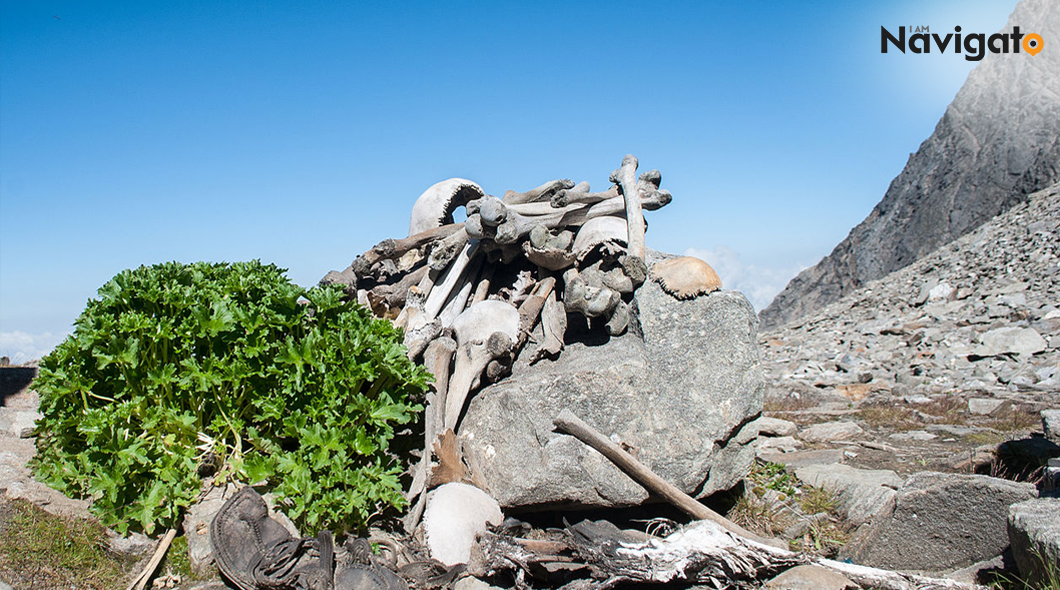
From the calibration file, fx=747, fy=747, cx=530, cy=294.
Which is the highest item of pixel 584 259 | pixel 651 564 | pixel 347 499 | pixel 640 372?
pixel 584 259

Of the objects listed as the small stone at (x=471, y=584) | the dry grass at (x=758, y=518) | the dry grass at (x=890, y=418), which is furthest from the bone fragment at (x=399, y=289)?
the dry grass at (x=890, y=418)

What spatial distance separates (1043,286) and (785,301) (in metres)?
21.2

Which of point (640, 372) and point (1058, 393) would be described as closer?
point (640, 372)

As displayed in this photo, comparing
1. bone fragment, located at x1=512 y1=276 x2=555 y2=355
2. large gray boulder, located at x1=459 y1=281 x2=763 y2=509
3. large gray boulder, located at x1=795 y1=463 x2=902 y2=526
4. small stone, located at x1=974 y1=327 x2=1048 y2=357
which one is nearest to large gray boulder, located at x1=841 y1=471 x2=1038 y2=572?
large gray boulder, located at x1=795 y1=463 x2=902 y2=526

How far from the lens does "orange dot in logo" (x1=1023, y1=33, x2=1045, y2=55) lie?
2222 centimetres

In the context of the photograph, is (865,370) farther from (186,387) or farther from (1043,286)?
(186,387)

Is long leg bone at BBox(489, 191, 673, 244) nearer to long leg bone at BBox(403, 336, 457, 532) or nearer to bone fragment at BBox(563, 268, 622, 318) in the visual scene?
bone fragment at BBox(563, 268, 622, 318)

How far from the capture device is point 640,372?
573 centimetres

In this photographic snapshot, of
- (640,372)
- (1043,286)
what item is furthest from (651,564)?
(1043,286)

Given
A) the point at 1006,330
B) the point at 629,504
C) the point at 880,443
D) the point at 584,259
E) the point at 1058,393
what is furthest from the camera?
the point at 1006,330

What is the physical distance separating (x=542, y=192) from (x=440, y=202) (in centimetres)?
108

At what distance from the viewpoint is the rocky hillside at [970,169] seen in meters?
27.3

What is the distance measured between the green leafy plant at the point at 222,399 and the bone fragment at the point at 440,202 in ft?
8.36

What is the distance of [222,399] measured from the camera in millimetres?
5109
